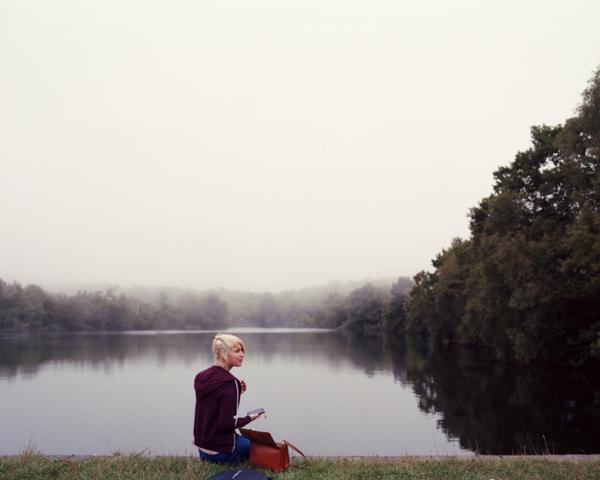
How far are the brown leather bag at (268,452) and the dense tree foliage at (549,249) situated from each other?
2053 centimetres

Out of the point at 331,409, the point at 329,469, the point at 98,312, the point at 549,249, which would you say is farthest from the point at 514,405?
the point at 98,312

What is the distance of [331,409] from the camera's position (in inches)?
959

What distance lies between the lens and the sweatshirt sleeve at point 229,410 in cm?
655

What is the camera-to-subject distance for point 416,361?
48.3m

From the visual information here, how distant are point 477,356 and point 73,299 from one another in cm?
13188

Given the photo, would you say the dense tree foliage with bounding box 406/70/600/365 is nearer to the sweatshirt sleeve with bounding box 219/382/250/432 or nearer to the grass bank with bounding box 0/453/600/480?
the grass bank with bounding box 0/453/600/480

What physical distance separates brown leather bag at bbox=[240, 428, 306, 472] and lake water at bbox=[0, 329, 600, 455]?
4.11 meters

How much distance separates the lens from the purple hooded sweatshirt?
259 inches

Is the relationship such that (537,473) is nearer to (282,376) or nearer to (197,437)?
(197,437)

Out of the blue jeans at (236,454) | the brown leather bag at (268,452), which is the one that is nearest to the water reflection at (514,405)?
the brown leather bag at (268,452)

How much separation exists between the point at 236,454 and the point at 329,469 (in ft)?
3.75

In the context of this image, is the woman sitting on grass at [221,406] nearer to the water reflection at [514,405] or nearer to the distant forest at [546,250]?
the water reflection at [514,405]

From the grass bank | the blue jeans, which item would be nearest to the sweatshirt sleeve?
the blue jeans

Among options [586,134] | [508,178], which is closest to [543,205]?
[508,178]
